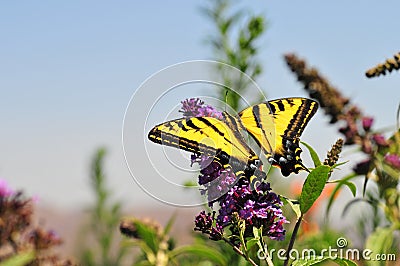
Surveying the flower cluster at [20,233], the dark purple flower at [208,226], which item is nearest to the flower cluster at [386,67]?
the dark purple flower at [208,226]

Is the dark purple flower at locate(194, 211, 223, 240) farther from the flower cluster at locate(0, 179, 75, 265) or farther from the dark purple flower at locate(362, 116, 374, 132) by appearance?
the flower cluster at locate(0, 179, 75, 265)

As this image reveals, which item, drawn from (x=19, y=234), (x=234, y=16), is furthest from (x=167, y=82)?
(x=234, y=16)

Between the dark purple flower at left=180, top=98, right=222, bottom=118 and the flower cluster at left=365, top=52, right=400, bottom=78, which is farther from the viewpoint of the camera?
the flower cluster at left=365, top=52, right=400, bottom=78

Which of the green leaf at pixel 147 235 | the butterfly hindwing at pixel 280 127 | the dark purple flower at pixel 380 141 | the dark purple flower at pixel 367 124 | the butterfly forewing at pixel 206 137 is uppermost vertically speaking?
the dark purple flower at pixel 367 124

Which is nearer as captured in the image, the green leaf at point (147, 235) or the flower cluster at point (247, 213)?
the flower cluster at point (247, 213)

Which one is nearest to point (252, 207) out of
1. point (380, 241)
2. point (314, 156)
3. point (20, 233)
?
point (314, 156)

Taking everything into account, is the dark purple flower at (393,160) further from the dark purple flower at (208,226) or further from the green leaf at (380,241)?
the dark purple flower at (208,226)

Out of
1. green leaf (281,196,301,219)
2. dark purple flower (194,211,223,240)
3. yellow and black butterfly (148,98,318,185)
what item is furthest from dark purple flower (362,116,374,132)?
dark purple flower (194,211,223,240)
